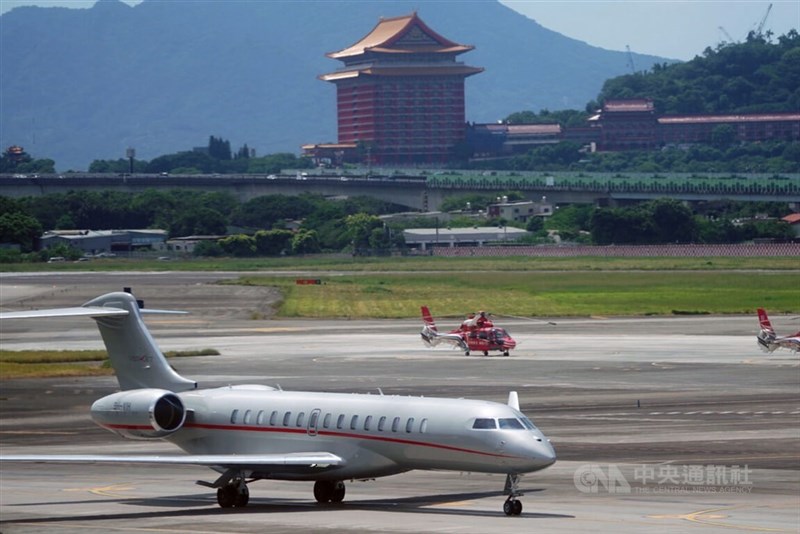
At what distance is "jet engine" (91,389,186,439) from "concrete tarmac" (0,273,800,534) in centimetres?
205

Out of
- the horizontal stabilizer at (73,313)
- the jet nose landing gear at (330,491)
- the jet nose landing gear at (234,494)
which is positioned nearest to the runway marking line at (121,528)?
the jet nose landing gear at (234,494)

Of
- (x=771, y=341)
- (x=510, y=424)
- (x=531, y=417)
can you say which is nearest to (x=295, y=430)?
(x=510, y=424)

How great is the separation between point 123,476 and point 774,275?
114 metres

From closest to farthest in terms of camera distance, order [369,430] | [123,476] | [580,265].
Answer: [369,430] → [123,476] → [580,265]

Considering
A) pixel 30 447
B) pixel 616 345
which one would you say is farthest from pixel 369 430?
pixel 616 345

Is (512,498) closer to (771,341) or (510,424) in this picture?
(510,424)

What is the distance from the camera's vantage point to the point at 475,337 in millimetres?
89500

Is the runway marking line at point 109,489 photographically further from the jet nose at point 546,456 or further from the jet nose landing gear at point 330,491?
the jet nose at point 546,456

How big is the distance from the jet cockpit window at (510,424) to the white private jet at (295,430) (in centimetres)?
3

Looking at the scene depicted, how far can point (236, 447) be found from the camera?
140 ft

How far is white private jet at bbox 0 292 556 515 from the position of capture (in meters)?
38.5

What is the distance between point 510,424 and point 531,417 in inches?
897

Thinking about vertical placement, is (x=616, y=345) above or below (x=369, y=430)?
below

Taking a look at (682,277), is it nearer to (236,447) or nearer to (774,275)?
(774,275)
